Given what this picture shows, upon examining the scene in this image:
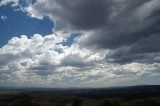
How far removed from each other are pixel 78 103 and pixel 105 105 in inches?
1096

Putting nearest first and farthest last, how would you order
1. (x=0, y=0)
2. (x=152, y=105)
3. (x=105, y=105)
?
Result: (x=0, y=0)
(x=105, y=105)
(x=152, y=105)

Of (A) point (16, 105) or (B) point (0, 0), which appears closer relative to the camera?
(B) point (0, 0)

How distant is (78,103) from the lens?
433 feet

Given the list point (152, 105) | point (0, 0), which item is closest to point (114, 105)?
point (152, 105)

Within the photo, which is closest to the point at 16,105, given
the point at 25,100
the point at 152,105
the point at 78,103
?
the point at 25,100

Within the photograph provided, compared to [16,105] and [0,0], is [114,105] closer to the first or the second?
[16,105]

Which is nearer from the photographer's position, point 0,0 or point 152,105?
point 0,0

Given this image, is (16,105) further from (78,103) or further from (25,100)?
(78,103)

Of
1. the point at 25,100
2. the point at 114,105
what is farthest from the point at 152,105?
the point at 25,100

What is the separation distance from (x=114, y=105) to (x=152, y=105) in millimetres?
21581

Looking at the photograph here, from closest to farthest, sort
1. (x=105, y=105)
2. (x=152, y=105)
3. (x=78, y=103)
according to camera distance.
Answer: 1. (x=105, y=105)
2. (x=152, y=105)
3. (x=78, y=103)

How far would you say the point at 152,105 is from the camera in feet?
390

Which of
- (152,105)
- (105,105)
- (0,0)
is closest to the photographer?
(0,0)

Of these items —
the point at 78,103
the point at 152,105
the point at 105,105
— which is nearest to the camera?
the point at 105,105
